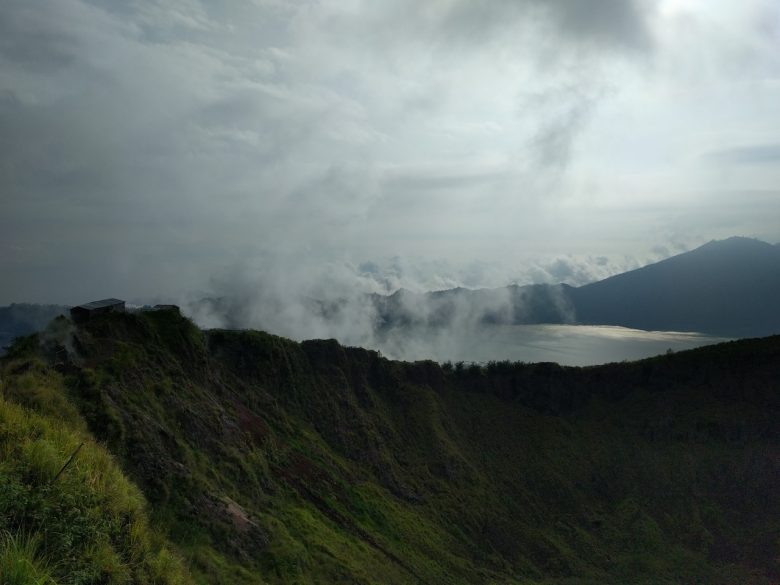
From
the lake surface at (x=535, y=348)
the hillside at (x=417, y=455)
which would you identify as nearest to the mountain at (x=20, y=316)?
the lake surface at (x=535, y=348)

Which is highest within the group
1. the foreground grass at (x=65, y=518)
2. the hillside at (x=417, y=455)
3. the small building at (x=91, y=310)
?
the small building at (x=91, y=310)

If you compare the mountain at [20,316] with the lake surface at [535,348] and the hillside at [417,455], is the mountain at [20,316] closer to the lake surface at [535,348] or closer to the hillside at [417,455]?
the lake surface at [535,348]

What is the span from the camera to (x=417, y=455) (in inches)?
1843

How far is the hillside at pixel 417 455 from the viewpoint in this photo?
1981cm

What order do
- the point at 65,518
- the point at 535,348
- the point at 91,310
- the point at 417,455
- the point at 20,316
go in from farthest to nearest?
the point at 535,348 < the point at 20,316 < the point at 417,455 < the point at 91,310 < the point at 65,518

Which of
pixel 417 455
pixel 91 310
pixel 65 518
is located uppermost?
pixel 91 310

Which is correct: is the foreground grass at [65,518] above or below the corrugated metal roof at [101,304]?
below

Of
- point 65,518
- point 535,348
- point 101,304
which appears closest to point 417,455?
point 101,304

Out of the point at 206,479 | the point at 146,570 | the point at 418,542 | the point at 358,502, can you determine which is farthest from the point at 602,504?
the point at 146,570

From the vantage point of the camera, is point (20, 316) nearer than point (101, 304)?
No

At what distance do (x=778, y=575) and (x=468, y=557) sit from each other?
25219 mm

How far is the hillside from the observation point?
65.0 ft

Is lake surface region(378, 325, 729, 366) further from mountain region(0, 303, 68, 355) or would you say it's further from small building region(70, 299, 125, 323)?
small building region(70, 299, 125, 323)

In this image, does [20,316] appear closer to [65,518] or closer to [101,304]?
[101,304]
